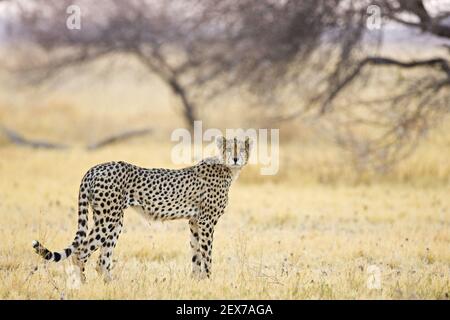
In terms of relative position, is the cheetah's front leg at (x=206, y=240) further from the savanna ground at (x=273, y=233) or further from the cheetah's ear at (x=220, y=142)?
the cheetah's ear at (x=220, y=142)

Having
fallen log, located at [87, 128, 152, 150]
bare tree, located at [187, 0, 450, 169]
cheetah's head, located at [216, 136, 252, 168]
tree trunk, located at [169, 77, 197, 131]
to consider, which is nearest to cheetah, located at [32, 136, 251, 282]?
cheetah's head, located at [216, 136, 252, 168]

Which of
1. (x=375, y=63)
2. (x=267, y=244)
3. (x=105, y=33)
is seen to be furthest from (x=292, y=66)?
(x=105, y=33)

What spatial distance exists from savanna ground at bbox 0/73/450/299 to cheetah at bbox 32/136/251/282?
213 mm

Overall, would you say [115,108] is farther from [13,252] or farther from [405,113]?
[13,252]

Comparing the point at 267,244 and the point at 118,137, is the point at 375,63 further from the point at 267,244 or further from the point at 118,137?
the point at 118,137

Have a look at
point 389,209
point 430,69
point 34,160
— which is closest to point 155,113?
point 34,160

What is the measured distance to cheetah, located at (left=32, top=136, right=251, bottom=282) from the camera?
20.2ft

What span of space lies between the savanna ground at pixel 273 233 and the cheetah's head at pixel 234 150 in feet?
2.84

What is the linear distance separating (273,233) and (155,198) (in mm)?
3154

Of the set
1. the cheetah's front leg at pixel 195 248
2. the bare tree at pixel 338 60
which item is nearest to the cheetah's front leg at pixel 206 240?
the cheetah's front leg at pixel 195 248
